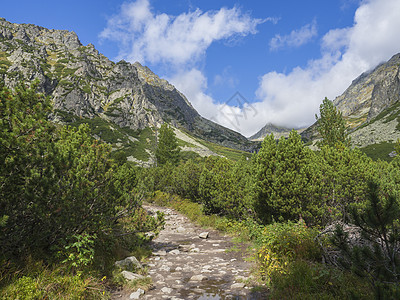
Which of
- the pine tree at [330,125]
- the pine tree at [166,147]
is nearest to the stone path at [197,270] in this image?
the pine tree at [330,125]

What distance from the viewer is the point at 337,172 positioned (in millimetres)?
10219

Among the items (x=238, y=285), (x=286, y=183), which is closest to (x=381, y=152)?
(x=286, y=183)

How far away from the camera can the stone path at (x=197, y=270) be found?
5477mm

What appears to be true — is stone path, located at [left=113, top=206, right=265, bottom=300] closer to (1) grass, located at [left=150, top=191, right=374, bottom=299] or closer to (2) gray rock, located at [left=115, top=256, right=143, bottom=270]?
(1) grass, located at [left=150, top=191, right=374, bottom=299]

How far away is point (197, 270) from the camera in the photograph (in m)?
7.38

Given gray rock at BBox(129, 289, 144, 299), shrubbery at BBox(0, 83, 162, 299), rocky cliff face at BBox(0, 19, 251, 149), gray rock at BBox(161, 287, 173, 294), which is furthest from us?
rocky cliff face at BBox(0, 19, 251, 149)

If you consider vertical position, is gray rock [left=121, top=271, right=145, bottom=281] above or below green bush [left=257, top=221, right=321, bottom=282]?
below

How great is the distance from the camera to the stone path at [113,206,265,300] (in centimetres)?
548

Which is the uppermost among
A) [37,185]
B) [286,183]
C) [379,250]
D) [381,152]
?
[381,152]

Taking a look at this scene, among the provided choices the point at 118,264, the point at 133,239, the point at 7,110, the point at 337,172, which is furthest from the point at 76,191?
the point at 337,172

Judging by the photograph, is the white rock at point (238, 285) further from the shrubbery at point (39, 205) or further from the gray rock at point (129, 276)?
the shrubbery at point (39, 205)

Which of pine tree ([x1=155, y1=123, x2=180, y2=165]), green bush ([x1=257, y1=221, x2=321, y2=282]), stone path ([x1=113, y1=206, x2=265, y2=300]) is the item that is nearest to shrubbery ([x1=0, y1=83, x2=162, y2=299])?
stone path ([x1=113, y1=206, x2=265, y2=300])

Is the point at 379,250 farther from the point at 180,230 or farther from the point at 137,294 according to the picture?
the point at 180,230

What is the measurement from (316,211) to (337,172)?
240cm
